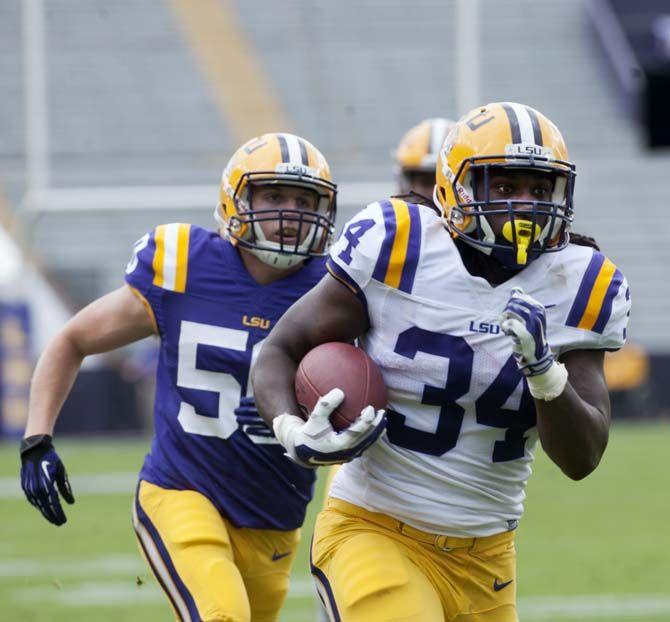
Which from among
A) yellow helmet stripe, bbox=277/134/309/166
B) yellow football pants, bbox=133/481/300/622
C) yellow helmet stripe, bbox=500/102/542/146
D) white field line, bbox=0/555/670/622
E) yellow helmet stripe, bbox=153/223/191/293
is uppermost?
yellow helmet stripe, bbox=500/102/542/146

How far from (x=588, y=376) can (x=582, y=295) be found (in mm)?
172

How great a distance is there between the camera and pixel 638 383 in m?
13.2

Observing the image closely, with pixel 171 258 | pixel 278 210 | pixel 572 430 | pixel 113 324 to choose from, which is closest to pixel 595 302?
pixel 572 430

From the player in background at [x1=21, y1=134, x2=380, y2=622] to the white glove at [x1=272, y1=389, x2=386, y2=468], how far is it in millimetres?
804

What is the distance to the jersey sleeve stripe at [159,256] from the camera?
11.9ft

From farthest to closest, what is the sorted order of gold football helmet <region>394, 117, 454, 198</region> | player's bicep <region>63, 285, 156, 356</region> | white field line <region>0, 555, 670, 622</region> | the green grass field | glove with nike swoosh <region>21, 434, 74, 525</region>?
1. the green grass field
2. white field line <region>0, 555, 670, 622</region>
3. gold football helmet <region>394, 117, 454, 198</region>
4. player's bicep <region>63, 285, 156, 356</region>
5. glove with nike swoosh <region>21, 434, 74, 525</region>

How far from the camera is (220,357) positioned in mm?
3588

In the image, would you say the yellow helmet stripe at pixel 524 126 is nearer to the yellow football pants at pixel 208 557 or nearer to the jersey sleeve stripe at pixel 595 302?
the jersey sleeve stripe at pixel 595 302

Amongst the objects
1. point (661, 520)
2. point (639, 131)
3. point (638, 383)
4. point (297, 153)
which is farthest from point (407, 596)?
point (639, 131)

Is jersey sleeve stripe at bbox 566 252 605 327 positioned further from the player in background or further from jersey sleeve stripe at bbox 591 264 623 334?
the player in background

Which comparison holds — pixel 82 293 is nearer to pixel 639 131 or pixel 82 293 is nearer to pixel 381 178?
pixel 381 178

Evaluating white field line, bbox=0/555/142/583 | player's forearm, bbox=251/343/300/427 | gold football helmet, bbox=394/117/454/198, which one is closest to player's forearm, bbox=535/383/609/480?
player's forearm, bbox=251/343/300/427

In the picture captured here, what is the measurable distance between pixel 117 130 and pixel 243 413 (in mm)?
11158

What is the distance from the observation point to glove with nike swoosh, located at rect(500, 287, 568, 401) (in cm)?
252
